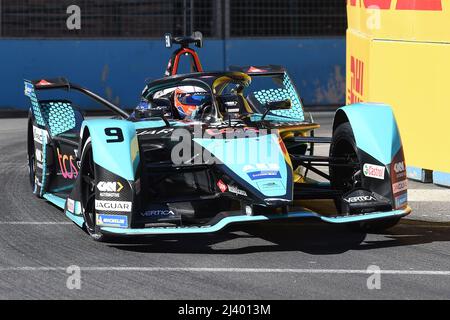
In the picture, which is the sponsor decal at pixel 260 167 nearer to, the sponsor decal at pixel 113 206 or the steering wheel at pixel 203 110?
the sponsor decal at pixel 113 206

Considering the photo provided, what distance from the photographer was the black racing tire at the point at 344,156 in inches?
366

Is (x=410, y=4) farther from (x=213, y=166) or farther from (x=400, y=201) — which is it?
(x=213, y=166)

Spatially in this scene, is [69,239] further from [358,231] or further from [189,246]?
[358,231]

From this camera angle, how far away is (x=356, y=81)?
13.9 m

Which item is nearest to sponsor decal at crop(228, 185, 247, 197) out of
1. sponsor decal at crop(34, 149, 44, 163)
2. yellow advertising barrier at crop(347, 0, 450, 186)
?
sponsor decal at crop(34, 149, 44, 163)

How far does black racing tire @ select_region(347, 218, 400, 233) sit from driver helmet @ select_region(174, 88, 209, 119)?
1.82m

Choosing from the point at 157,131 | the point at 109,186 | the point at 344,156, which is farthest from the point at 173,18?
the point at 109,186

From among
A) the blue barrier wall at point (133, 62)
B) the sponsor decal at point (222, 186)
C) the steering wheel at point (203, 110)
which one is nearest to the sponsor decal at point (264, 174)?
the sponsor decal at point (222, 186)

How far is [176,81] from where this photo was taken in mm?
10133

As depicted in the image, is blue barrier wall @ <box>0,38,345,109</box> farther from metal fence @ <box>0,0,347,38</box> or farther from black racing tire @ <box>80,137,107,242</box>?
black racing tire @ <box>80,137,107,242</box>

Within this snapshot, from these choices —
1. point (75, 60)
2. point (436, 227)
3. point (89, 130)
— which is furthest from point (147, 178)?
point (75, 60)

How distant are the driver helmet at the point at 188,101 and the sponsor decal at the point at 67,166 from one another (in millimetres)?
1167

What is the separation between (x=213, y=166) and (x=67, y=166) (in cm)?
225

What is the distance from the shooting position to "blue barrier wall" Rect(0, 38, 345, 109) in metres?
19.6
